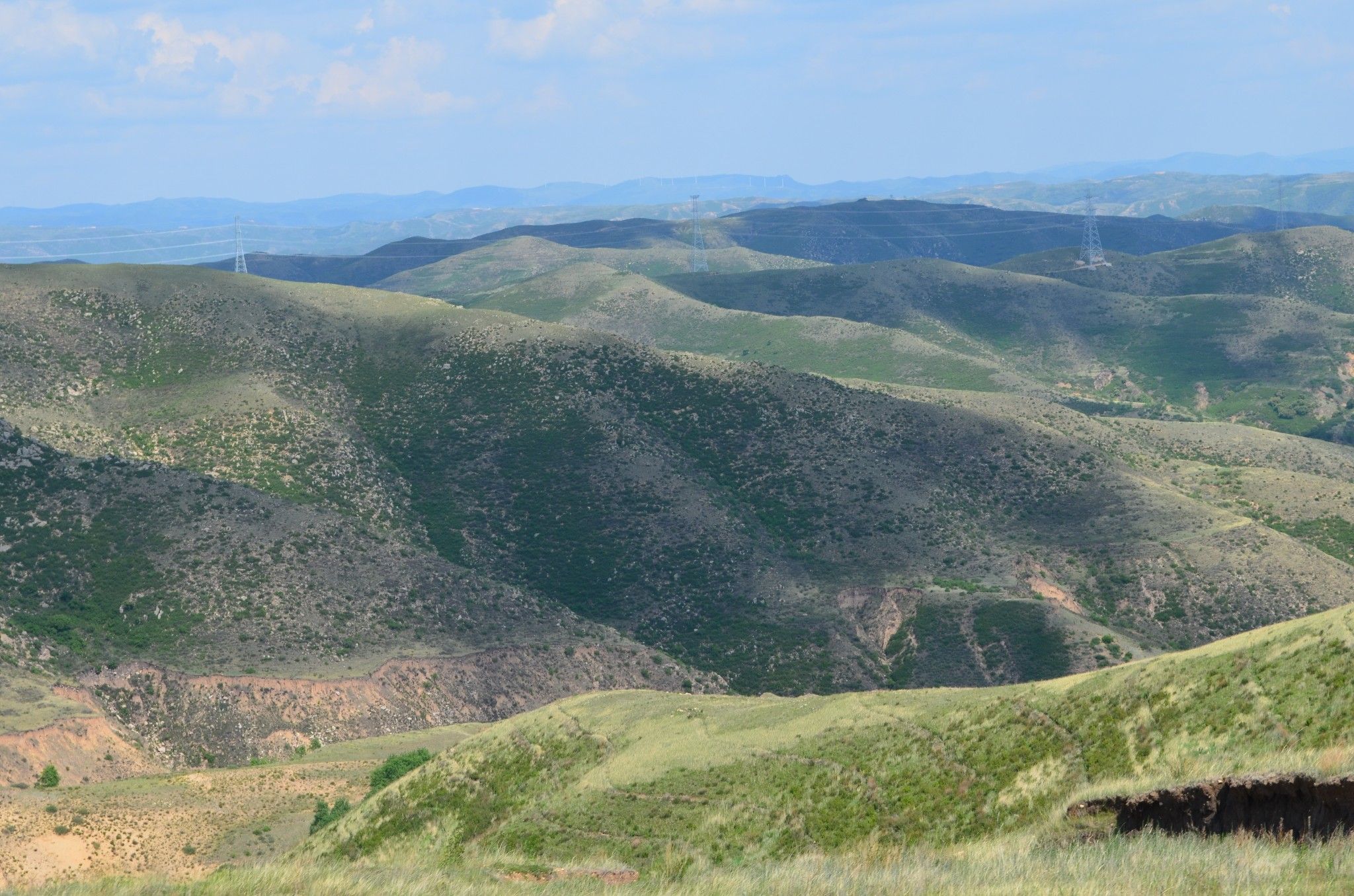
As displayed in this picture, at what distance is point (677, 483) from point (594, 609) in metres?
17.1

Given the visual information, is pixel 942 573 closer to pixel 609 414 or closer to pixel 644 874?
pixel 609 414

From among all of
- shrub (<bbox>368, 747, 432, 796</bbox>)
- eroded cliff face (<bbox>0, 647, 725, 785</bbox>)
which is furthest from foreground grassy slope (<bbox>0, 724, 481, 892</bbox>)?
eroded cliff face (<bbox>0, 647, 725, 785</bbox>)

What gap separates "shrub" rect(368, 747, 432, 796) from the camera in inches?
2687

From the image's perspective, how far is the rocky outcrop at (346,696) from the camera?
277 ft

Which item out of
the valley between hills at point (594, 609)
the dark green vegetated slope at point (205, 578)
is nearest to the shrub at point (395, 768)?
the valley between hills at point (594, 609)

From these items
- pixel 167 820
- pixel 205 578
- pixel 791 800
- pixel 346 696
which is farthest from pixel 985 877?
pixel 205 578

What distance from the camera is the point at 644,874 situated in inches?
1410

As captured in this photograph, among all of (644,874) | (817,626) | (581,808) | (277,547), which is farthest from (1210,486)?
(644,874)

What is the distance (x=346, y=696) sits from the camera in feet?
294

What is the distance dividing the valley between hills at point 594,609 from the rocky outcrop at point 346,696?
0.86ft

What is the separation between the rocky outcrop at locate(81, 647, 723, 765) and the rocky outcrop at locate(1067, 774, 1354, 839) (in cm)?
6689

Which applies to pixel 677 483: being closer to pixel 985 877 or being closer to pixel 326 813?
pixel 326 813

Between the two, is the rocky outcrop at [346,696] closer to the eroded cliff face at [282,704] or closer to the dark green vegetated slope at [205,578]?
the eroded cliff face at [282,704]

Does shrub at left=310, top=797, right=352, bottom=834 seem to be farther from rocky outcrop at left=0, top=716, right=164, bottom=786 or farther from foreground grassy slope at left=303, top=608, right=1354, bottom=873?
rocky outcrop at left=0, top=716, right=164, bottom=786
